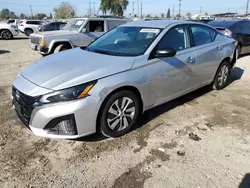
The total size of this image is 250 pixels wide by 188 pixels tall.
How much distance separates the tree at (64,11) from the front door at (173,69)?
71406mm

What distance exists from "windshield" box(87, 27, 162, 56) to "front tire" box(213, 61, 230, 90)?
2.08m

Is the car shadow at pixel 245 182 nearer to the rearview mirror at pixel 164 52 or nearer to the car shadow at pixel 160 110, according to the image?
the car shadow at pixel 160 110

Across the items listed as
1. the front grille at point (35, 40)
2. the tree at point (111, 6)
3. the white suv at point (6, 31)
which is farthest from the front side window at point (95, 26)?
the tree at point (111, 6)

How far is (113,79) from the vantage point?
2920 mm

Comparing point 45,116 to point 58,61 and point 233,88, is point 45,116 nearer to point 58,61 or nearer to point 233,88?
point 58,61

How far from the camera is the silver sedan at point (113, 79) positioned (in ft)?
8.87

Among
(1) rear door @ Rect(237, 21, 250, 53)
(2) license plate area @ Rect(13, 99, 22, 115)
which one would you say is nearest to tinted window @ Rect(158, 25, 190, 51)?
(2) license plate area @ Rect(13, 99, 22, 115)

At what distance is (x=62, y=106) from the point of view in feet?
8.70

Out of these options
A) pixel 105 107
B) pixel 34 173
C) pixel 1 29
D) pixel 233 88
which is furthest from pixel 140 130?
pixel 1 29

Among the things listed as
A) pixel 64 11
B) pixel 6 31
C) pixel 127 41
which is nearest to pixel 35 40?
pixel 127 41

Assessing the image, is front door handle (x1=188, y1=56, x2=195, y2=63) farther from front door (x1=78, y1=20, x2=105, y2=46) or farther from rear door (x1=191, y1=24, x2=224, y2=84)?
front door (x1=78, y1=20, x2=105, y2=46)

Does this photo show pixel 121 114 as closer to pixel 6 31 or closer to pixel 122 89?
pixel 122 89

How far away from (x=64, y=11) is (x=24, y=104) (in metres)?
75.5

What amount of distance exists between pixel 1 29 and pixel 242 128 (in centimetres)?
1885
